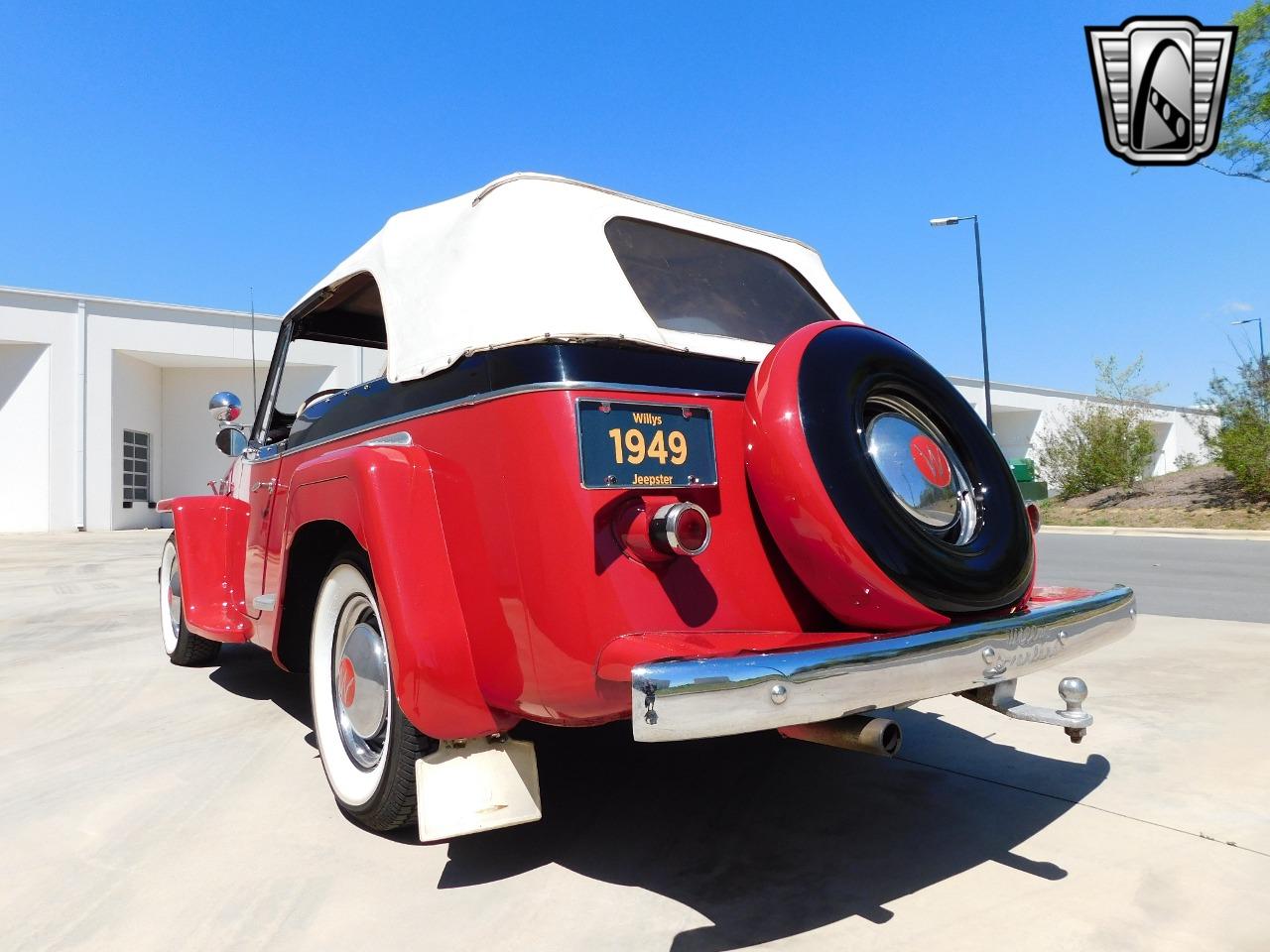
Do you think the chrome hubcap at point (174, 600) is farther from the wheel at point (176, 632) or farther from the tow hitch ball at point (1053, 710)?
the tow hitch ball at point (1053, 710)

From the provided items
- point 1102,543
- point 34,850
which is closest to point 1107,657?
point 34,850

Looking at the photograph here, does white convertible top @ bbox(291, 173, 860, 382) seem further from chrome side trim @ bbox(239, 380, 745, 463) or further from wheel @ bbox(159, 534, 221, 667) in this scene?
wheel @ bbox(159, 534, 221, 667)

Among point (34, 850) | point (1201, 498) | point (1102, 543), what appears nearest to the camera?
point (34, 850)

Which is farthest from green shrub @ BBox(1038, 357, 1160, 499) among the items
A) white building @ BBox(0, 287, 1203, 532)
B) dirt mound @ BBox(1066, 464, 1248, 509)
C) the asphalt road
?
white building @ BBox(0, 287, 1203, 532)

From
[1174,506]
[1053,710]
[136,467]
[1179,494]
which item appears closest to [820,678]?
[1053,710]

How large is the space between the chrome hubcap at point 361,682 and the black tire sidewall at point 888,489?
4.62 feet

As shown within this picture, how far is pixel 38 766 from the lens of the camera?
345cm

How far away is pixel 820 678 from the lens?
188 cm

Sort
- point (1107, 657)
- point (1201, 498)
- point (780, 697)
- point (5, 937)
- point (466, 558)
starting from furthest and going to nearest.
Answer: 1. point (1201, 498)
2. point (1107, 657)
3. point (466, 558)
4. point (5, 937)
5. point (780, 697)

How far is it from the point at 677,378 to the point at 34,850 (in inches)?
93.7

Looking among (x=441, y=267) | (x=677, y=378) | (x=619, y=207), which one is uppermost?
(x=619, y=207)

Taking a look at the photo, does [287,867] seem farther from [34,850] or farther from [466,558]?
[466,558]

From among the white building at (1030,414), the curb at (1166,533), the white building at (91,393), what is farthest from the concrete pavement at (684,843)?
the white building at (1030,414)

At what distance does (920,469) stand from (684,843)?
1302 millimetres
